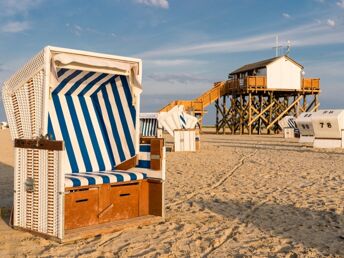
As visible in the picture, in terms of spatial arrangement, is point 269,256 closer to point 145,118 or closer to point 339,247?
point 339,247

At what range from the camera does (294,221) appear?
18.3 feet

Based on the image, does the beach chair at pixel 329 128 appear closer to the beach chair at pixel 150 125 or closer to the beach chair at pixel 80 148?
the beach chair at pixel 150 125

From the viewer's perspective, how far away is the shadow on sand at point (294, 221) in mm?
4668

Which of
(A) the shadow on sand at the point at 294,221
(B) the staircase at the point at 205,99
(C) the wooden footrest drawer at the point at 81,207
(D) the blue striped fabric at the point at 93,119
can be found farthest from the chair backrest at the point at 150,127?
(C) the wooden footrest drawer at the point at 81,207

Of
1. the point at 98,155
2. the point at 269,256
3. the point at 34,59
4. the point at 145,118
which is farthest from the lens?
the point at 145,118

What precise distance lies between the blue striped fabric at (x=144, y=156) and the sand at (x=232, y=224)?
78cm

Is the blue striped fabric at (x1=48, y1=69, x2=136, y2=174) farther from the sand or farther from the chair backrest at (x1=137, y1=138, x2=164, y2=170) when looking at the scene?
the sand

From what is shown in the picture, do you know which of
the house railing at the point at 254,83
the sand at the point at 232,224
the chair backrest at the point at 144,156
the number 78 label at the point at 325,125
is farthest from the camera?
the house railing at the point at 254,83

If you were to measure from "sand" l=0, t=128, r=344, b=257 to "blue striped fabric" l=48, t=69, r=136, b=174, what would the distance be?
3.90ft

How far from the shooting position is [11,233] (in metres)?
5.00

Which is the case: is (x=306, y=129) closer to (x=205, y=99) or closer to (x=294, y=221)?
(x=205, y=99)

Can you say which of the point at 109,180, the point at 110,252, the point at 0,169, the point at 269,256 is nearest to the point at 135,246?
the point at 110,252

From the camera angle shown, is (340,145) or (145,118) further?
(145,118)

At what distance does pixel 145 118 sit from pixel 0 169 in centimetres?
1002
